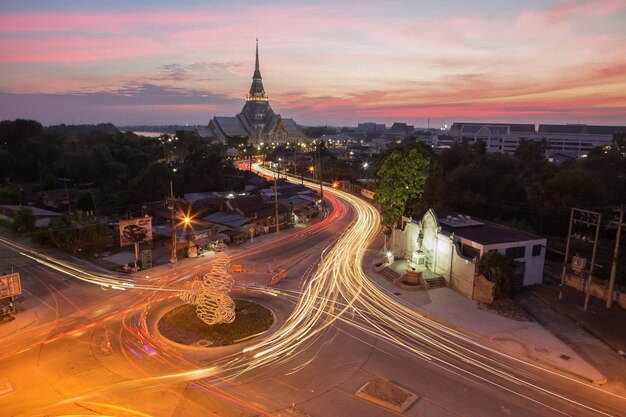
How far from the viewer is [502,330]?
2312 centimetres

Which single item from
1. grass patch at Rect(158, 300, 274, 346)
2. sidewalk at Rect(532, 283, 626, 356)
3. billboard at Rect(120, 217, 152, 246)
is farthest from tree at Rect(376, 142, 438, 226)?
billboard at Rect(120, 217, 152, 246)

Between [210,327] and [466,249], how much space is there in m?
17.8

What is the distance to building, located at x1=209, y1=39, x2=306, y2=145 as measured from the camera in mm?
161250

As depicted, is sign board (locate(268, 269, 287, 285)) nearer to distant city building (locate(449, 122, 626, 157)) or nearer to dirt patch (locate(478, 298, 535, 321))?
dirt patch (locate(478, 298, 535, 321))

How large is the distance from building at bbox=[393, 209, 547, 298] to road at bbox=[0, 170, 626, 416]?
208 inches

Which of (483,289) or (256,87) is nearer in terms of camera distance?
(483,289)

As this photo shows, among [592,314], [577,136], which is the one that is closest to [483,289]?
[592,314]

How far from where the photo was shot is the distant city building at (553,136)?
138375 millimetres

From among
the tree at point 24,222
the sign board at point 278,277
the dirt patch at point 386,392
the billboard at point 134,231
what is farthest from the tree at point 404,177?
the tree at point 24,222

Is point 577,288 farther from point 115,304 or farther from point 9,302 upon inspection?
point 9,302

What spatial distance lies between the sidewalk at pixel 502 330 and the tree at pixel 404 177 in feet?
33.0

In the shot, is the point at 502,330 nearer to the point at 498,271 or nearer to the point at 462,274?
the point at 498,271

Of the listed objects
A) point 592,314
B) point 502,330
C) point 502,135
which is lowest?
point 502,330

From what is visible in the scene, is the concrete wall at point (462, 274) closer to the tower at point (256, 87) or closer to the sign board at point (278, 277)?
the sign board at point (278, 277)
